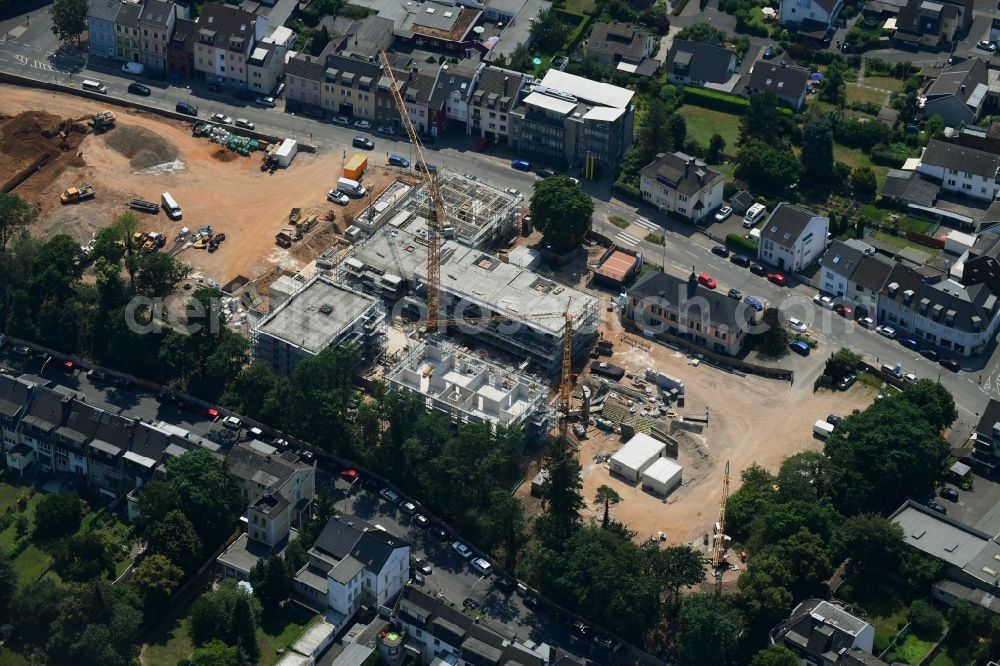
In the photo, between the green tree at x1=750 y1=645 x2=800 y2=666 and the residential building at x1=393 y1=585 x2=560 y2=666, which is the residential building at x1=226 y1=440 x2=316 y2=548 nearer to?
the residential building at x1=393 y1=585 x2=560 y2=666

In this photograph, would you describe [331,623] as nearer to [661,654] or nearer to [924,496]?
[661,654]

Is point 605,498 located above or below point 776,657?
above

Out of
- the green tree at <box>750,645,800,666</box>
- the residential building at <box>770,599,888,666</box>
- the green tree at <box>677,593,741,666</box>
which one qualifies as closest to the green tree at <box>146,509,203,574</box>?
the green tree at <box>677,593,741,666</box>

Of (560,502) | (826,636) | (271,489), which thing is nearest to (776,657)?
(826,636)

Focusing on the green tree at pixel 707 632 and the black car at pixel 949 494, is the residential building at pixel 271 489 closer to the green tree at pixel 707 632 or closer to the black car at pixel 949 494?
the green tree at pixel 707 632

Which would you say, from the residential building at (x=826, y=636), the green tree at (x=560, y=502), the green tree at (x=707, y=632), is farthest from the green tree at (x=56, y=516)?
the residential building at (x=826, y=636)

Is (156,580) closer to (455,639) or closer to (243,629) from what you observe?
(243,629)
